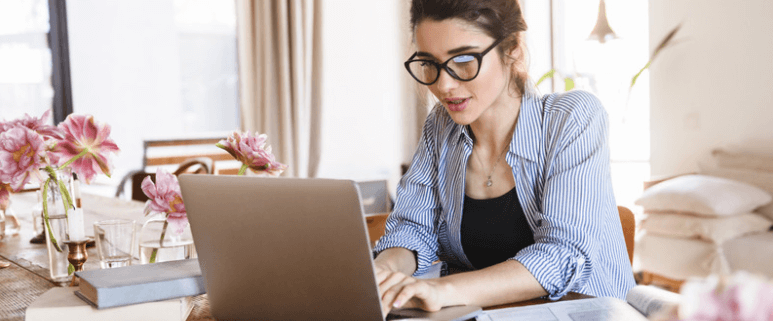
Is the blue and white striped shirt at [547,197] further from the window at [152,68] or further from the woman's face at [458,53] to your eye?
the window at [152,68]

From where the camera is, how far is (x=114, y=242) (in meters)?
1.07

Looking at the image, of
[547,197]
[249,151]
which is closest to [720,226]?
[547,197]

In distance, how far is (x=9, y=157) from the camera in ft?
3.61

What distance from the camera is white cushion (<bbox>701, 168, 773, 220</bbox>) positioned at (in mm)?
2863

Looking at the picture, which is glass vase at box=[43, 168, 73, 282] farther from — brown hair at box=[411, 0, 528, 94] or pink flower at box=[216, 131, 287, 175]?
brown hair at box=[411, 0, 528, 94]

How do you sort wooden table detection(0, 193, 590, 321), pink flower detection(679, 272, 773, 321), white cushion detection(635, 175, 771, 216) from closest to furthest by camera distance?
pink flower detection(679, 272, 773, 321) < wooden table detection(0, 193, 590, 321) < white cushion detection(635, 175, 771, 216)

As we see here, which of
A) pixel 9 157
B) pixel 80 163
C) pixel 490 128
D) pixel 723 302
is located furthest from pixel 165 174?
pixel 723 302

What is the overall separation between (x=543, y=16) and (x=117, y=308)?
10.7ft

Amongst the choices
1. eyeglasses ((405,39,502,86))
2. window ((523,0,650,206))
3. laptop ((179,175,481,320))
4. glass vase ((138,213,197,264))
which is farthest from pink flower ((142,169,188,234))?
window ((523,0,650,206))

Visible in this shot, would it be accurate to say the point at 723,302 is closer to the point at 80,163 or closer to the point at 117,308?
the point at 117,308

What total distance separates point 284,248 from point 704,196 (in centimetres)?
264

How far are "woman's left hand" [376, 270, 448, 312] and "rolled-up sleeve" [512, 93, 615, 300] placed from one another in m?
0.20

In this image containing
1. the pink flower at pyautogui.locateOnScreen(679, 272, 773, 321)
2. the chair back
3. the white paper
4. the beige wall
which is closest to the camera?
the pink flower at pyautogui.locateOnScreen(679, 272, 773, 321)

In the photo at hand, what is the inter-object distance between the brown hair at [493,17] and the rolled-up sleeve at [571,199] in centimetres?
13
